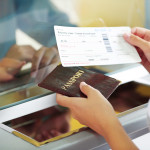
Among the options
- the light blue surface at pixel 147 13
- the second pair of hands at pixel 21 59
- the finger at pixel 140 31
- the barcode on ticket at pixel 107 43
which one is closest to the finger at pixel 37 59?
the second pair of hands at pixel 21 59

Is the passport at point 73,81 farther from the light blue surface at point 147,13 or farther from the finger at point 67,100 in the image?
the light blue surface at point 147,13

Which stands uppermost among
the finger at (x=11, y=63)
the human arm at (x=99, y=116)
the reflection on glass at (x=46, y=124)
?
the finger at (x=11, y=63)

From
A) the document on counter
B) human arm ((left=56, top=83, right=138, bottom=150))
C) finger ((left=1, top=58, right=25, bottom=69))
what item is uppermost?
the document on counter

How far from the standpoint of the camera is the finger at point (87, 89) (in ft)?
3.02

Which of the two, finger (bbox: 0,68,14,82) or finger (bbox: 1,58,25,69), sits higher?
finger (bbox: 1,58,25,69)

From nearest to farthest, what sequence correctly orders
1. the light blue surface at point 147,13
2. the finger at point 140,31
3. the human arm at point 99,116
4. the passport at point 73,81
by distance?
the human arm at point 99,116, the passport at point 73,81, the finger at point 140,31, the light blue surface at point 147,13

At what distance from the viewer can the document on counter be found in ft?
3.35

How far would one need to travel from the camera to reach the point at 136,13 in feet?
4.66

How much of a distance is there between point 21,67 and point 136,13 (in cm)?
63

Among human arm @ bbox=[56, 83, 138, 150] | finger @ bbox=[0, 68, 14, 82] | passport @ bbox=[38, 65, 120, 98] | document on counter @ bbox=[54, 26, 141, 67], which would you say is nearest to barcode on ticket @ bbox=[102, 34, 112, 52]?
document on counter @ bbox=[54, 26, 141, 67]

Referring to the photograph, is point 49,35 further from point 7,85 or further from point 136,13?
point 136,13

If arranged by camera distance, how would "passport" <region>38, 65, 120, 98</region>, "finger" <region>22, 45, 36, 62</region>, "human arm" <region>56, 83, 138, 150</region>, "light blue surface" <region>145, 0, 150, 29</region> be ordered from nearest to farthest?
1. "human arm" <region>56, 83, 138, 150</region>
2. "passport" <region>38, 65, 120, 98</region>
3. "finger" <region>22, 45, 36, 62</region>
4. "light blue surface" <region>145, 0, 150, 29</region>

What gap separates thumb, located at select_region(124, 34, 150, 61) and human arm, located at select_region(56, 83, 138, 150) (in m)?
0.29

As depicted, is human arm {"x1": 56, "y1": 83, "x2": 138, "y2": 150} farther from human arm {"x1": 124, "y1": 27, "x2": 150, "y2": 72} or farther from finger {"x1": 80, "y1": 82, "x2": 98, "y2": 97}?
human arm {"x1": 124, "y1": 27, "x2": 150, "y2": 72}
